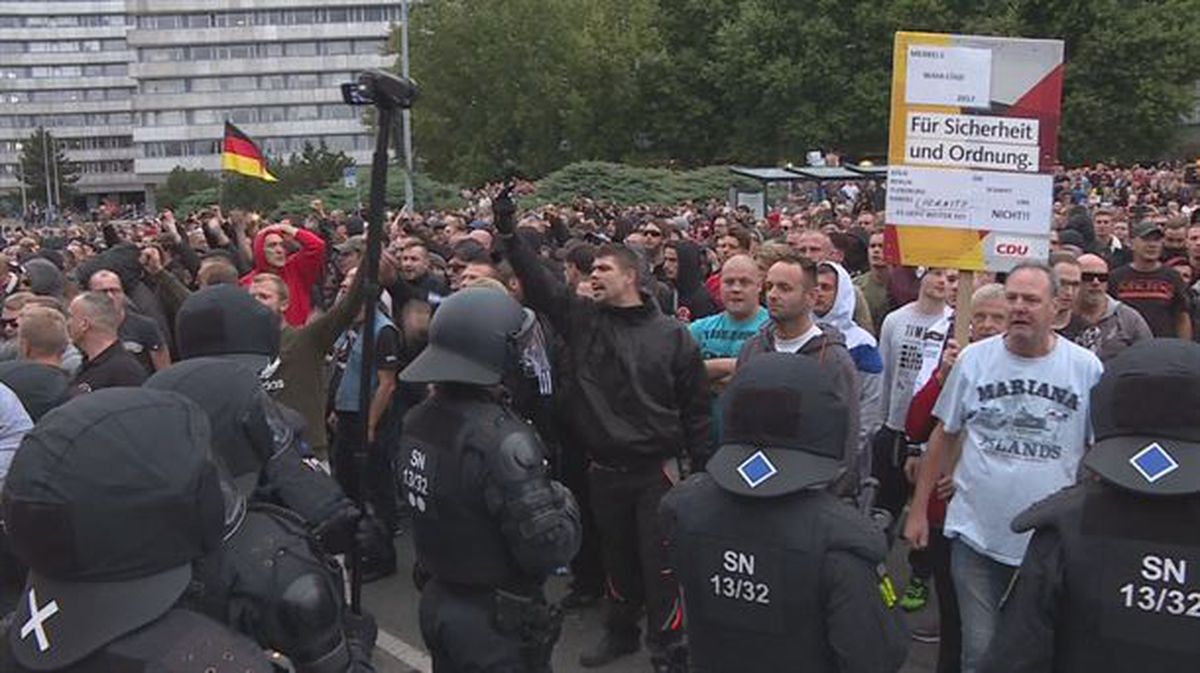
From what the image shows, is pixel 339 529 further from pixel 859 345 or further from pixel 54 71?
pixel 54 71

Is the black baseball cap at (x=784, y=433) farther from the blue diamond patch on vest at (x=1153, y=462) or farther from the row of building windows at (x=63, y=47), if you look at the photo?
the row of building windows at (x=63, y=47)

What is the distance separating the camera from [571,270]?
704cm

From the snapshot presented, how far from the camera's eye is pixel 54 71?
383 feet

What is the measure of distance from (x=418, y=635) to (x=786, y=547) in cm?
370

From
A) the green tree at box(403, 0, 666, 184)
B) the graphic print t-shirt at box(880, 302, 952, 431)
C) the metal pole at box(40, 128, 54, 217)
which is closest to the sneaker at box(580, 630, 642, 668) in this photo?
the graphic print t-shirt at box(880, 302, 952, 431)

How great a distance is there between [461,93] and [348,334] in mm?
45308

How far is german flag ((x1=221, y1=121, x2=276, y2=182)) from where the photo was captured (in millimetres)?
14859

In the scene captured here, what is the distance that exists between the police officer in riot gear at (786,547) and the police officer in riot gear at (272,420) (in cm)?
105

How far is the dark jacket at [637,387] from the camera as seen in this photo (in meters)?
5.28

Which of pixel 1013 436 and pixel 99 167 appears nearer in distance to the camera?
pixel 1013 436

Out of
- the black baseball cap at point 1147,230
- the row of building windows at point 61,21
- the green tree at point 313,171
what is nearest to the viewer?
Answer: the black baseball cap at point 1147,230

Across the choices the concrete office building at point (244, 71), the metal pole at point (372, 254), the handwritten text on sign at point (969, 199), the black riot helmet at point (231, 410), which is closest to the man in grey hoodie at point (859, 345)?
the handwritten text on sign at point (969, 199)

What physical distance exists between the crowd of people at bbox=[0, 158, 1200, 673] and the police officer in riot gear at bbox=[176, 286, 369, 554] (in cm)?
1

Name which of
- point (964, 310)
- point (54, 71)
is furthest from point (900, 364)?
point (54, 71)
